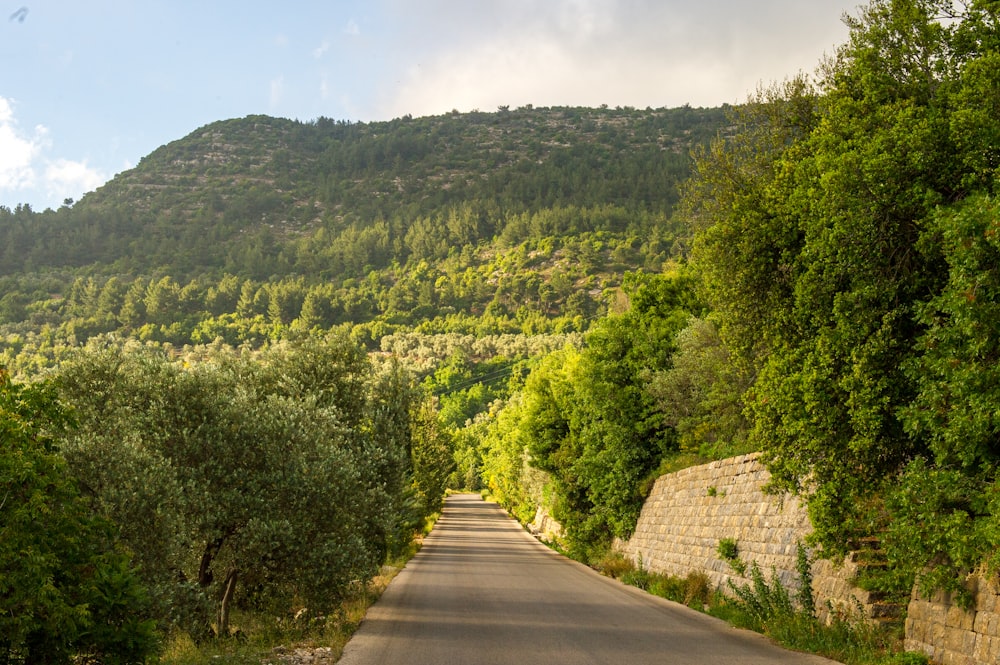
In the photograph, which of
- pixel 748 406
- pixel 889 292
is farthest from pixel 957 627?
pixel 748 406

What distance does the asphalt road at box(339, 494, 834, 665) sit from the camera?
12.8 m

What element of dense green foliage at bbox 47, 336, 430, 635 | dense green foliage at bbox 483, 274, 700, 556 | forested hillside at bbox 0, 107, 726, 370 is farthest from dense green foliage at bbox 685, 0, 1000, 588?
forested hillside at bbox 0, 107, 726, 370

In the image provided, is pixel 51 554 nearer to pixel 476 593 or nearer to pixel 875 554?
pixel 875 554

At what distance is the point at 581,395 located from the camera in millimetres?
39562

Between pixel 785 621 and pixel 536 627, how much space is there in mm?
4791

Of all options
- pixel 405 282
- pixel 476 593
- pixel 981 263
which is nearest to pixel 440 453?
pixel 476 593

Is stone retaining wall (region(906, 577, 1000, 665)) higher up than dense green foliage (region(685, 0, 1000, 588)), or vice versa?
dense green foliage (region(685, 0, 1000, 588))

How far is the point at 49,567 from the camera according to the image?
8.70m

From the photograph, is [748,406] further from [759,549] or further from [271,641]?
[271,641]

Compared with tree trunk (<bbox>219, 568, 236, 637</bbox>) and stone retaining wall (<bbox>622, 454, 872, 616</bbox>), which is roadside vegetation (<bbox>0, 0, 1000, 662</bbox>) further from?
stone retaining wall (<bbox>622, 454, 872, 616</bbox>)

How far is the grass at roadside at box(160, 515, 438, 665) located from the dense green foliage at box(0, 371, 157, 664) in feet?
7.15

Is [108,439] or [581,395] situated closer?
[108,439]

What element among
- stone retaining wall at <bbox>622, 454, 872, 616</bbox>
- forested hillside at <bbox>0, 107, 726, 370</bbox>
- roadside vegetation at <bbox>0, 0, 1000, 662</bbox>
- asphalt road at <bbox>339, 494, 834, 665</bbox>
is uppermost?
forested hillside at <bbox>0, 107, 726, 370</bbox>

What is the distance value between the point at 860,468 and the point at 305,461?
958 cm
